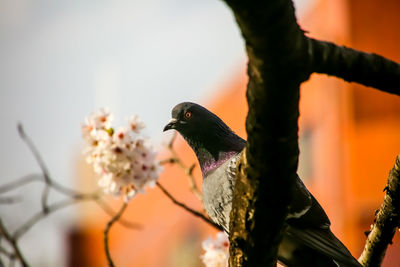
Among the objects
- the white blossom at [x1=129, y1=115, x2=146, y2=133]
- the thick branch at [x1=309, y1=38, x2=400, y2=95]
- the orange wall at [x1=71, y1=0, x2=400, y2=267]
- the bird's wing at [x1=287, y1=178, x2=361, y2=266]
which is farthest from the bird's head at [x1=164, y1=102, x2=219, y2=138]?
the orange wall at [x1=71, y1=0, x2=400, y2=267]

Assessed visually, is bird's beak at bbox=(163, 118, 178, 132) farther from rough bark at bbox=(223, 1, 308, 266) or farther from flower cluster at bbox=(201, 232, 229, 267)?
rough bark at bbox=(223, 1, 308, 266)

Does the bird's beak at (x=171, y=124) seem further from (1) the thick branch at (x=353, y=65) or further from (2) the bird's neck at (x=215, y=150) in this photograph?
(1) the thick branch at (x=353, y=65)

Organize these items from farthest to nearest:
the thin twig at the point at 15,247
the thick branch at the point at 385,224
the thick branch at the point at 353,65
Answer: the thin twig at the point at 15,247 → the thick branch at the point at 385,224 → the thick branch at the point at 353,65

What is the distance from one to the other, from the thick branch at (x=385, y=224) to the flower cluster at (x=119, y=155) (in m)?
1.23

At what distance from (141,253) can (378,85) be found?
23801mm

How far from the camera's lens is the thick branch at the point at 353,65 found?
1655 millimetres

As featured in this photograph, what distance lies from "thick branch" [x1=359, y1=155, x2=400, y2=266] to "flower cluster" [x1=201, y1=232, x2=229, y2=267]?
0.88 m

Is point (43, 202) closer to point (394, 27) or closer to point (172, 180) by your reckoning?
point (394, 27)

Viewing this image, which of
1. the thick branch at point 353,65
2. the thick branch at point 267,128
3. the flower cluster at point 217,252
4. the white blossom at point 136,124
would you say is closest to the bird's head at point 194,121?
the white blossom at point 136,124

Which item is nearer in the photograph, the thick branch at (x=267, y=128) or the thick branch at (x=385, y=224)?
the thick branch at (x=267, y=128)

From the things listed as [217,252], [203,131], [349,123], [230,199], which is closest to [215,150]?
[203,131]

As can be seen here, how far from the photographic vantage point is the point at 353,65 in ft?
5.49

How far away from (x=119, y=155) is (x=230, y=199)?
0.70m

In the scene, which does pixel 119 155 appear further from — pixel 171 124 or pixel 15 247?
pixel 15 247
